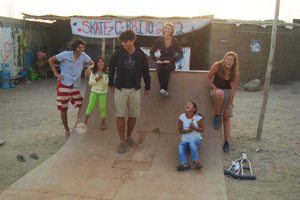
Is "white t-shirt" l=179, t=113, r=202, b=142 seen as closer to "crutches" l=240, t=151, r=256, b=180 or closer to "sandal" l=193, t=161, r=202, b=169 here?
"sandal" l=193, t=161, r=202, b=169

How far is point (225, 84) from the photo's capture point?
211 inches

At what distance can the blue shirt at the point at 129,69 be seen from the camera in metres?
4.81

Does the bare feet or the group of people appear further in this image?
the bare feet

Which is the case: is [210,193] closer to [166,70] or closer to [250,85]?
[166,70]

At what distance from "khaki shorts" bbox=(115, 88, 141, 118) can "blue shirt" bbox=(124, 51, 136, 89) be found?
11 centimetres

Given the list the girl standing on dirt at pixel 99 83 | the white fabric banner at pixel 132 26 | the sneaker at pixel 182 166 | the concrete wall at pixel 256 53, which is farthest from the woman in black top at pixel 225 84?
the concrete wall at pixel 256 53

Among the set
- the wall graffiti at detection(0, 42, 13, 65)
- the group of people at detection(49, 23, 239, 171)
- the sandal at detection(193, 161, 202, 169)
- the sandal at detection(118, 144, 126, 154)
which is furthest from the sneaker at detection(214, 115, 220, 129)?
the wall graffiti at detection(0, 42, 13, 65)

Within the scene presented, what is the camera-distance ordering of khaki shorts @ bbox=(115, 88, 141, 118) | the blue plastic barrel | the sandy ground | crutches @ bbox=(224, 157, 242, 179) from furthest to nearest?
the blue plastic barrel < khaki shorts @ bbox=(115, 88, 141, 118) < crutches @ bbox=(224, 157, 242, 179) < the sandy ground

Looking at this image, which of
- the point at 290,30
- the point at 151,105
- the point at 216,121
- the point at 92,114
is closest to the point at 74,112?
the point at 92,114

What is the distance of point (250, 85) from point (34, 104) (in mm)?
8203

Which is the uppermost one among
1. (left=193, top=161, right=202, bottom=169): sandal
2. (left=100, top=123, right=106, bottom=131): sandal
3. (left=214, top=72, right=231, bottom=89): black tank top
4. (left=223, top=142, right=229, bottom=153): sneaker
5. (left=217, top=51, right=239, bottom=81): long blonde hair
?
(left=217, top=51, right=239, bottom=81): long blonde hair

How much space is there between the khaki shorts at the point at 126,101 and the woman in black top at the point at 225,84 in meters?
1.34

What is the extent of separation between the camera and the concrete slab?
3.82 meters

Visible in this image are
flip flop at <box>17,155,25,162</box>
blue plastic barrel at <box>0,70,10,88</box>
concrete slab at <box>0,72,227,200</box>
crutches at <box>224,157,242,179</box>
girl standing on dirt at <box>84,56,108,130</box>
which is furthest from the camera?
blue plastic barrel at <box>0,70,10,88</box>
